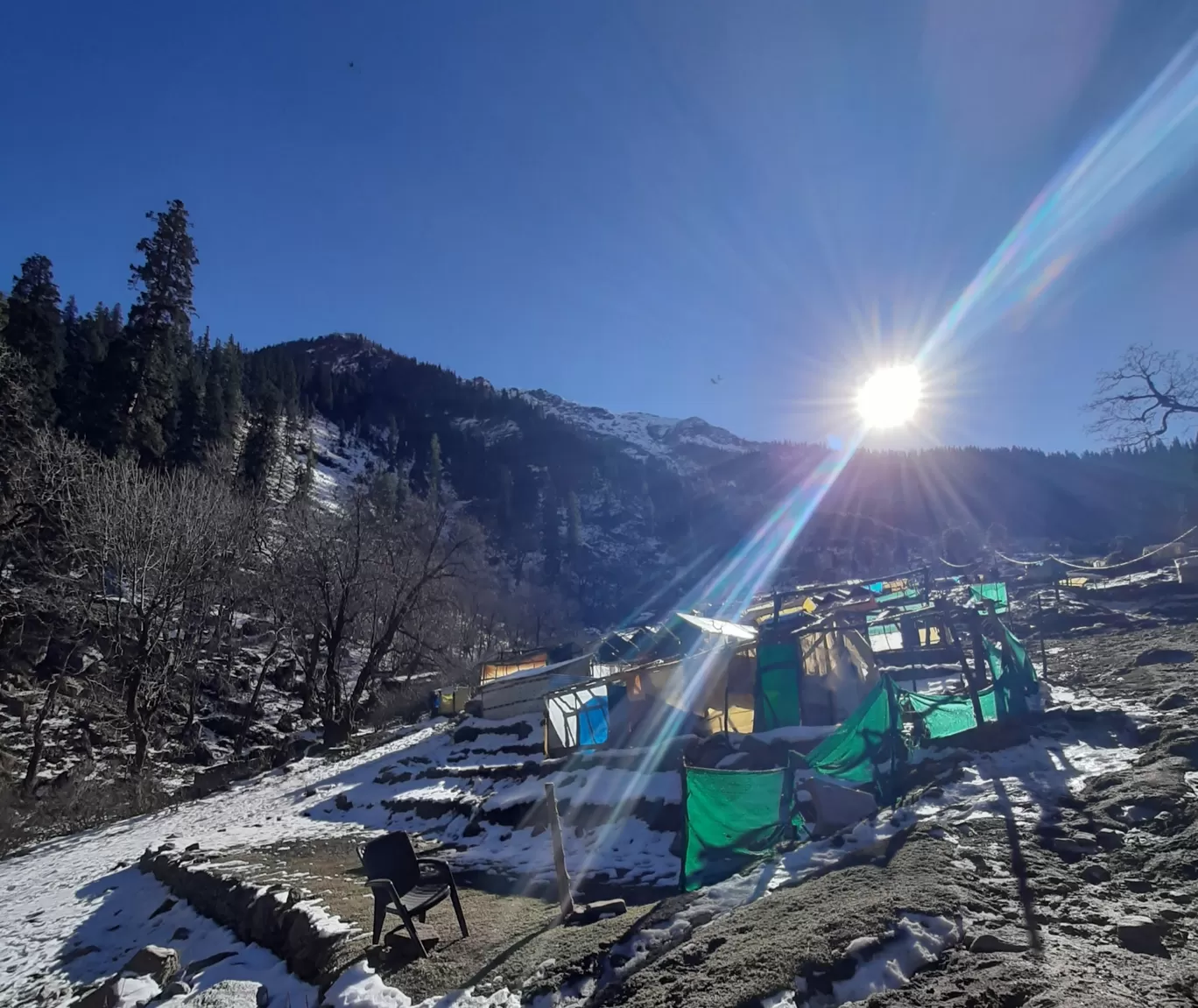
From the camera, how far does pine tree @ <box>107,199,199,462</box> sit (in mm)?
35250

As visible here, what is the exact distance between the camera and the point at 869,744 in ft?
34.0

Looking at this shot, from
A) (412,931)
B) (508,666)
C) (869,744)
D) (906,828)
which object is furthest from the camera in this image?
(508,666)

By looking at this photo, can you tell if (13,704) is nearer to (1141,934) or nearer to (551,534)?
(1141,934)

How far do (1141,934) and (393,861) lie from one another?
651cm

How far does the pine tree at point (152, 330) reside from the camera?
116 ft

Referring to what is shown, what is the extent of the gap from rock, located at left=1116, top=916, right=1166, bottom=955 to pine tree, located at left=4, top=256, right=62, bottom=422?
1660 inches

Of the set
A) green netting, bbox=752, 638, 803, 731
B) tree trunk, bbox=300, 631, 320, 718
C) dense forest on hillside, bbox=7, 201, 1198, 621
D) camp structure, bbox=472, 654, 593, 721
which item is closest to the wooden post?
green netting, bbox=752, 638, 803, 731

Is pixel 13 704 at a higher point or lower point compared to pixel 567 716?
lower

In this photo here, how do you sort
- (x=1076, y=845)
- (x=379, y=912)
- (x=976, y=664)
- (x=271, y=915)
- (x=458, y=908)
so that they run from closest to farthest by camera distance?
(x=1076, y=845)
(x=379, y=912)
(x=458, y=908)
(x=271, y=915)
(x=976, y=664)

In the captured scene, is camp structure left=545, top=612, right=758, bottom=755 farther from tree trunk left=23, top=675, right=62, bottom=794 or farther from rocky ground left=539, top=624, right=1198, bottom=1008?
tree trunk left=23, top=675, right=62, bottom=794

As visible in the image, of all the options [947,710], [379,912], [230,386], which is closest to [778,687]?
[947,710]

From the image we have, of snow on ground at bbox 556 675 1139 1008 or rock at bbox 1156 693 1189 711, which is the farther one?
rock at bbox 1156 693 1189 711

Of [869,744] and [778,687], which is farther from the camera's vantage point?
[778,687]

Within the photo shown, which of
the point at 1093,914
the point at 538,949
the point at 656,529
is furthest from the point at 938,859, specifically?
the point at 656,529
